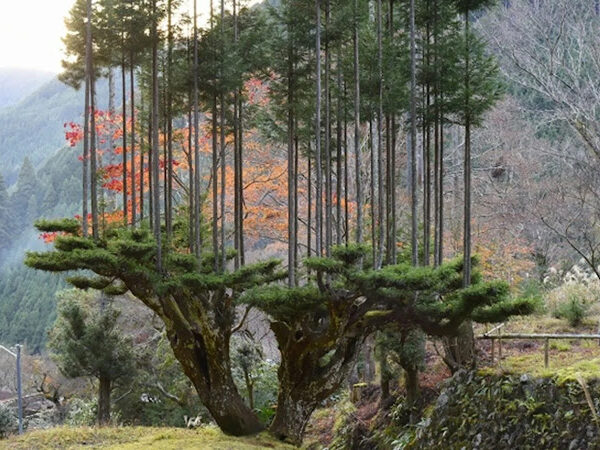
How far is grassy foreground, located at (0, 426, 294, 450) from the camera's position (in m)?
7.89

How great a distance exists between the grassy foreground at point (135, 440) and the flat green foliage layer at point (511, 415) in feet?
7.12

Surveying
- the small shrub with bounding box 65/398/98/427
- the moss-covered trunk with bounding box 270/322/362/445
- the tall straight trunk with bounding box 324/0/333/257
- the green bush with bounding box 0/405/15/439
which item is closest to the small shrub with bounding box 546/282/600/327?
the moss-covered trunk with bounding box 270/322/362/445

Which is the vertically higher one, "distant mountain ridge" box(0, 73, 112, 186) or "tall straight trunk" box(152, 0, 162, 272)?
"distant mountain ridge" box(0, 73, 112, 186)

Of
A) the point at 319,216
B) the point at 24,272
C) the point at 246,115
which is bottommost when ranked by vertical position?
the point at 24,272

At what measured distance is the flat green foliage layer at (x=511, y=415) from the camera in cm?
577

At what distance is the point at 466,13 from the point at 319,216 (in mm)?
3533

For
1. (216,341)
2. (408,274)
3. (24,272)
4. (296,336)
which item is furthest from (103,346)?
(24,272)

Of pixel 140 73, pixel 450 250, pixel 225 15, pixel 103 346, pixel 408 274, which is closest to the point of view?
pixel 408 274

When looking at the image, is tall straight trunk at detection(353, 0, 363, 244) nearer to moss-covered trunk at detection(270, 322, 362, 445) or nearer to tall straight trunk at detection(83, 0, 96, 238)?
moss-covered trunk at detection(270, 322, 362, 445)

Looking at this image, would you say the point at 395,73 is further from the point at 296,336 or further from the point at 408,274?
the point at 296,336

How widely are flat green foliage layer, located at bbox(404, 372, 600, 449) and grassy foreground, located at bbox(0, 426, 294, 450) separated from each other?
2.17 meters

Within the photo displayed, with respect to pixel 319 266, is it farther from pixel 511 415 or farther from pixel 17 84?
pixel 17 84

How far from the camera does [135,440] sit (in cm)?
876

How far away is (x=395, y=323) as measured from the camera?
25.3ft
